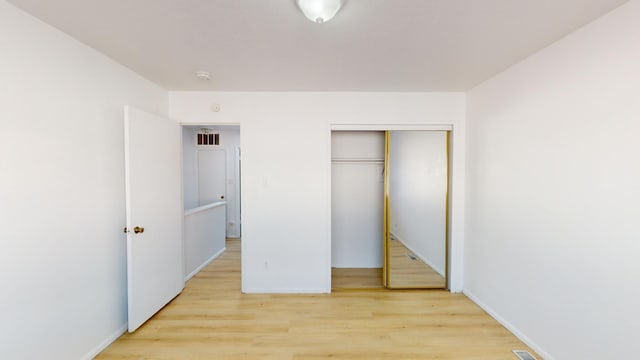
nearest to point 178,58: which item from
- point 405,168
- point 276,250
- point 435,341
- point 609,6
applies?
point 276,250

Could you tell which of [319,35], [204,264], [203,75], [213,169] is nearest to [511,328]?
[319,35]

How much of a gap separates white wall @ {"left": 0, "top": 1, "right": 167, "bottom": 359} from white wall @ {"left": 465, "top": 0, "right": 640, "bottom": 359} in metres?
3.40

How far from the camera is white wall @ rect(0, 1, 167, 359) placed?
4.87 feet

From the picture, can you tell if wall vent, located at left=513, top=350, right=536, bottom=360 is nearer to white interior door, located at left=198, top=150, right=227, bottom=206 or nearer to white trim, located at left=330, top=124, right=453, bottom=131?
white trim, located at left=330, top=124, right=453, bottom=131

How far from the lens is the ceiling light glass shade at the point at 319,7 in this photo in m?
1.32

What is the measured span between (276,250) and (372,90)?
210 cm

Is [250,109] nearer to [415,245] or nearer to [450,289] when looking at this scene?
[415,245]

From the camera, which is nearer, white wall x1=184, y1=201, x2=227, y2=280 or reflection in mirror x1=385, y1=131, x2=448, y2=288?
reflection in mirror x1=385, y1=131, x2=448, y2=288

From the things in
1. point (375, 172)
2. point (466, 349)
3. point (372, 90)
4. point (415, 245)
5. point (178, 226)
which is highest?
point (372, 90)

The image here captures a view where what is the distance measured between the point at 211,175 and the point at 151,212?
338 centimetres

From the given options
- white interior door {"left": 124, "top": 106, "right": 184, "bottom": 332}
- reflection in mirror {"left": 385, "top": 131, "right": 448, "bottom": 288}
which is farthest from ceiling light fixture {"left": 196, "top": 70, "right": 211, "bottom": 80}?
reflection in mirror {"left": 385, "top": 131, "right": 448, "bottom": 288}

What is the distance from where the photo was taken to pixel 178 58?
213cm

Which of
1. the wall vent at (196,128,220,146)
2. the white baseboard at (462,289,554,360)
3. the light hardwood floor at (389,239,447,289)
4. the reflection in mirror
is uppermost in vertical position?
the wall vent at (196,128,220,146)

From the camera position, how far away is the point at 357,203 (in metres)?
3.80
